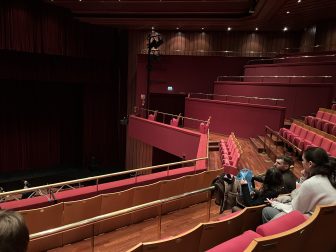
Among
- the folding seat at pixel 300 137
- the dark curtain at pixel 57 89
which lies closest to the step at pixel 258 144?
the folding seat at pixel 300 137

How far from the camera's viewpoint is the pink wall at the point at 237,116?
7895 mm

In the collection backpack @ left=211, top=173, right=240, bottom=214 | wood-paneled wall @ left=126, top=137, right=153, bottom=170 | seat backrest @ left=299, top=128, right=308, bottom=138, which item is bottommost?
wood-paneled wall @ left=126, top=137, right=153, bottom=170

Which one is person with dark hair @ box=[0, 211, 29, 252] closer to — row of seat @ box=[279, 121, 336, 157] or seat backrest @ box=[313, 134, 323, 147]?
row of seat @ box=[279, 121, 336, 157]

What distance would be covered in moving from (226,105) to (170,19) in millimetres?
3789

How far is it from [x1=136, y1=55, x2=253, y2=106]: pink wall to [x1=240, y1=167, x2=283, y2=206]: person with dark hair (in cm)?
985

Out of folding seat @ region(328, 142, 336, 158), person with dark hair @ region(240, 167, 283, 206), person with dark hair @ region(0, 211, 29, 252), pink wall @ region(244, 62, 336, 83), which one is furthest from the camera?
pink wall @ region(244, 62, 336, 83)

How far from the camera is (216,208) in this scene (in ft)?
11.7

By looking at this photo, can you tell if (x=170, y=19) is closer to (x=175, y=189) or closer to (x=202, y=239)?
(x=175, y=189)

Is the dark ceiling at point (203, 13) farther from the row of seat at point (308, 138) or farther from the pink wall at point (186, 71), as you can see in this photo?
the row of seat at point (308, 138)

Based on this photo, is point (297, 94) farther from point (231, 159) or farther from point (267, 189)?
point (267, 189)

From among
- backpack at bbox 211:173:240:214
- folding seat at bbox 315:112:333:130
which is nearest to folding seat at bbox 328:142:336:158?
folding seat at bbox 315:112:333:130

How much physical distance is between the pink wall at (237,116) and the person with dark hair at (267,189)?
5262mm

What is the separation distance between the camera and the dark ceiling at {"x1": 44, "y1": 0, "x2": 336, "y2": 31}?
9086 mm

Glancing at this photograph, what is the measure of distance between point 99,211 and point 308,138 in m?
3.98
